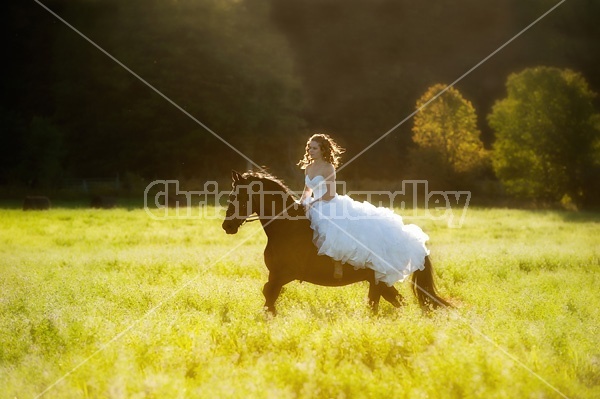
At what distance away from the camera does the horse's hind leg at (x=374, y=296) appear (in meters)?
8.71

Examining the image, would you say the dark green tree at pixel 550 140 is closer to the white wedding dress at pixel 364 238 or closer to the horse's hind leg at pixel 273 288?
the white wedding dress at pixel 364 238

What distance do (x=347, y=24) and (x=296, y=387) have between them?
225 ft

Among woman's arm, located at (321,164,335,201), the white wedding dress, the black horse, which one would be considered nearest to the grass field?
the black horse

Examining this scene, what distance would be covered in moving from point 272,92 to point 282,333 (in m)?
44.4

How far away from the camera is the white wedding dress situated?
8359mm

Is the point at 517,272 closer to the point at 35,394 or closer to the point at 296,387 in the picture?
the point at 296,387

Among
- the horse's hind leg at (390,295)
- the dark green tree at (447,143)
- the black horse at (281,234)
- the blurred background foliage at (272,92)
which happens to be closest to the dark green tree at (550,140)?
the blurred background foliage at (272,92)

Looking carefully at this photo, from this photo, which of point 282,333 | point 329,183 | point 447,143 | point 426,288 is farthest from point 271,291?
point 447,143

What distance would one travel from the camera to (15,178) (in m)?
43.1

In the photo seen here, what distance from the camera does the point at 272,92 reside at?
50.0 meters

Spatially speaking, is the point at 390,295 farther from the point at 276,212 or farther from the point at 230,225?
the point at 230,225

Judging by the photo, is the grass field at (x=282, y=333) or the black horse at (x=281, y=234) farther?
the black horse at (x=281, y=234)

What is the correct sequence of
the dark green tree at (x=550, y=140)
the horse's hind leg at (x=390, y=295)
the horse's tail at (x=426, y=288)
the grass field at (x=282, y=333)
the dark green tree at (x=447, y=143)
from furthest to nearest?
the dark green tree at (x=447, y=143), the dark green tree at (x=550, y=140), the horse's hind leg at (x=390, y=295), the horse's tail at (x=426, y=288), the grass field at (x=282, y=333)

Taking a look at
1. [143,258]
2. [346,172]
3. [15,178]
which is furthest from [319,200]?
[346,172]
